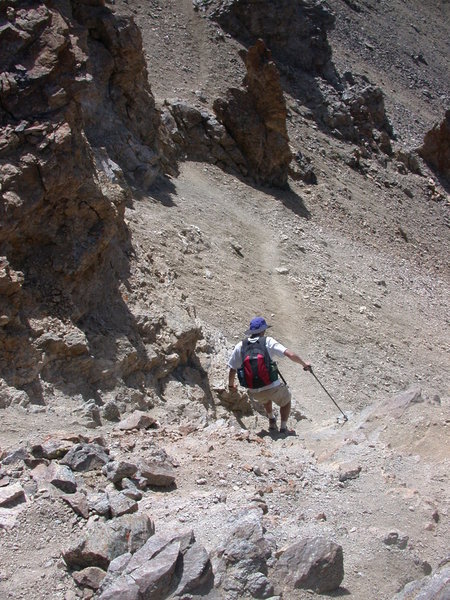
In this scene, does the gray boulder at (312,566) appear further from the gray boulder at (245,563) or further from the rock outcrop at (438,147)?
the rock outcrop at (438,147)

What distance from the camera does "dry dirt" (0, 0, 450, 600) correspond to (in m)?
5.05

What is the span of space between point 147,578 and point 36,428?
2660 mm

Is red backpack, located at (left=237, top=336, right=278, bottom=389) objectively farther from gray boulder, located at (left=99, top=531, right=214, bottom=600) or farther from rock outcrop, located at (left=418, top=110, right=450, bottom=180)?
rock outcrop, located at (left=418, top=110, right=450, bottom=180)

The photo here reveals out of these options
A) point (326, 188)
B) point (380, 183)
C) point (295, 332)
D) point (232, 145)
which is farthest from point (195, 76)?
point (295, 332)

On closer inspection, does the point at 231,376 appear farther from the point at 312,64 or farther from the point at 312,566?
the point at 312,64

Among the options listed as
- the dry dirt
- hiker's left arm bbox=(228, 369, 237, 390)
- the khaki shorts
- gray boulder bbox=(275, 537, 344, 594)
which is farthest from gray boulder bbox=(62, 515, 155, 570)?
hiker's left arm bbox=(228, 369, 237, 390)

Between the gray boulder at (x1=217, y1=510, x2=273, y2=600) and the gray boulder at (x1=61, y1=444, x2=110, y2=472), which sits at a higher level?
the gray boulder at (x1=217, y1=510, x2=273, y2=600)

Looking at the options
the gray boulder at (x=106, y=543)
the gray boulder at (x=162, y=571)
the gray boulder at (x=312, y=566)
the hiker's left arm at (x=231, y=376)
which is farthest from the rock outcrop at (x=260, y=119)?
the gray boulder at (x=162, y=571)

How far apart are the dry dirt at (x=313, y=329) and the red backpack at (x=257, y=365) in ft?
1.90

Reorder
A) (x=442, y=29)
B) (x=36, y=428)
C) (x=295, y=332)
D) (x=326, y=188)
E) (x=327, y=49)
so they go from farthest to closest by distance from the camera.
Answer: (x=442, y=29) < (x=327, y=49) < (x=326, y=188) < (x=295, y=332) < (x=36, y=428)

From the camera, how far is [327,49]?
32.2 m

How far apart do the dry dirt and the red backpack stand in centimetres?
58

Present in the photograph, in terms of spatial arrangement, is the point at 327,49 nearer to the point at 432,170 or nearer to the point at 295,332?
the point at 432,170

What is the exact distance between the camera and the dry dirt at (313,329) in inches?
199
